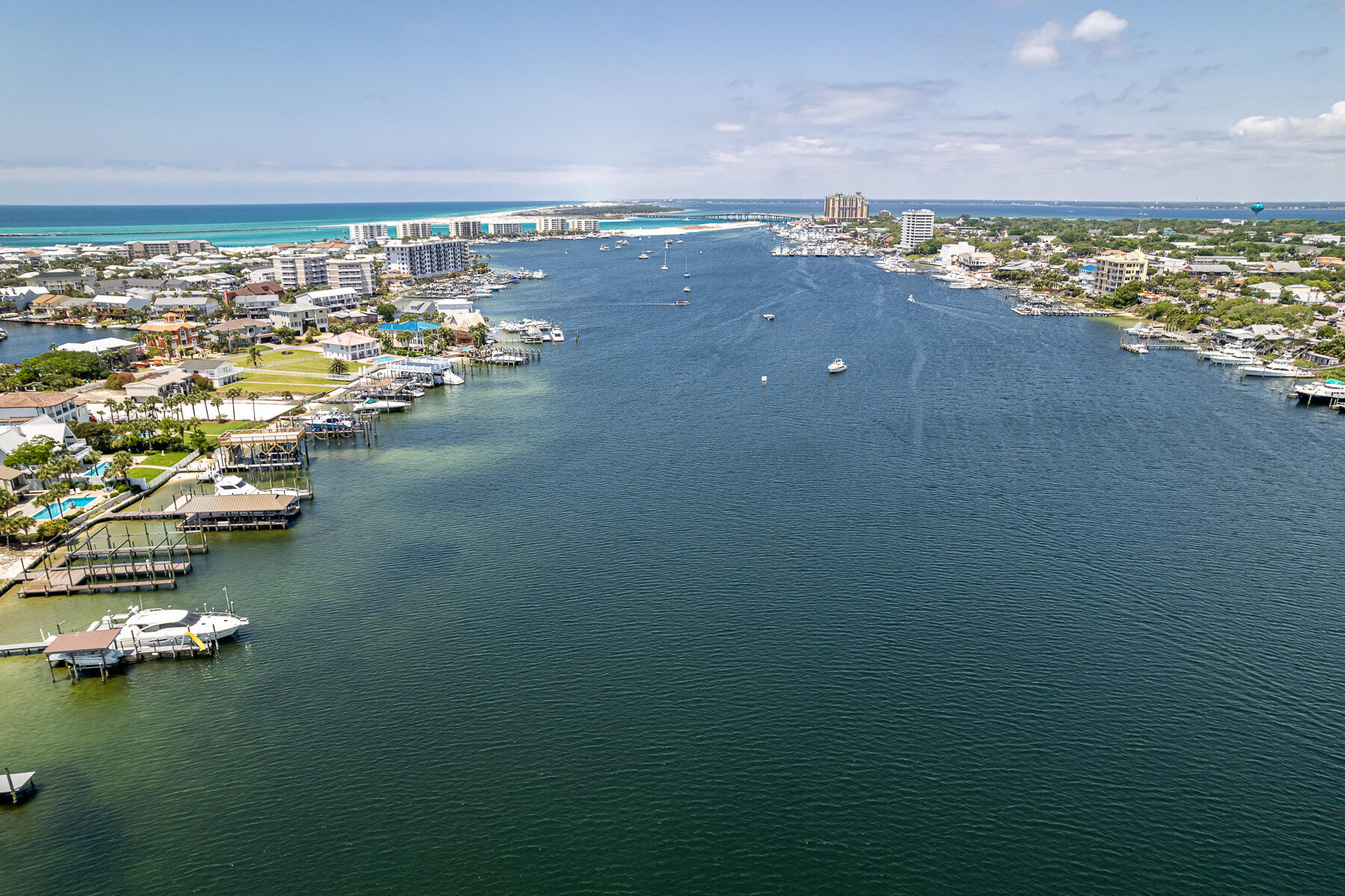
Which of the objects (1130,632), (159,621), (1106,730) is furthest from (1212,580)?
(159,621)

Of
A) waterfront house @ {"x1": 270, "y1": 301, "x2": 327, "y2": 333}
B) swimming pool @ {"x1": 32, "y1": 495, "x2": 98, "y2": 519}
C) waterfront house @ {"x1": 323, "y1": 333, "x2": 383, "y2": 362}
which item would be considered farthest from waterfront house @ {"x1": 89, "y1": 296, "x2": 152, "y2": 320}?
swimming pool @ {"x1": 32, "y1": 495, "x2": 98, "y2": 519}

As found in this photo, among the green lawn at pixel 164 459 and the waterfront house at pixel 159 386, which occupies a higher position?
the waterfront house at pixel 159 386

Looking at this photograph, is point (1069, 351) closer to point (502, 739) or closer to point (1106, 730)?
point (1106, 730)

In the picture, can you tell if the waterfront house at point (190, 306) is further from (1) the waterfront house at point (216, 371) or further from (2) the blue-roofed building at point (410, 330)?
(1) the waterfront house at point (216, 371)

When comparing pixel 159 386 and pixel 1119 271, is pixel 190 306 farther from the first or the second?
pixel 1119 271

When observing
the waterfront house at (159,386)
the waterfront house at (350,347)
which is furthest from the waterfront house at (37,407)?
the waterfront house at (350,347)

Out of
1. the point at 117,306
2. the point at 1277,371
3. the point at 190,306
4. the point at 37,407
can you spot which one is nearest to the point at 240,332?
the point at 190,306
